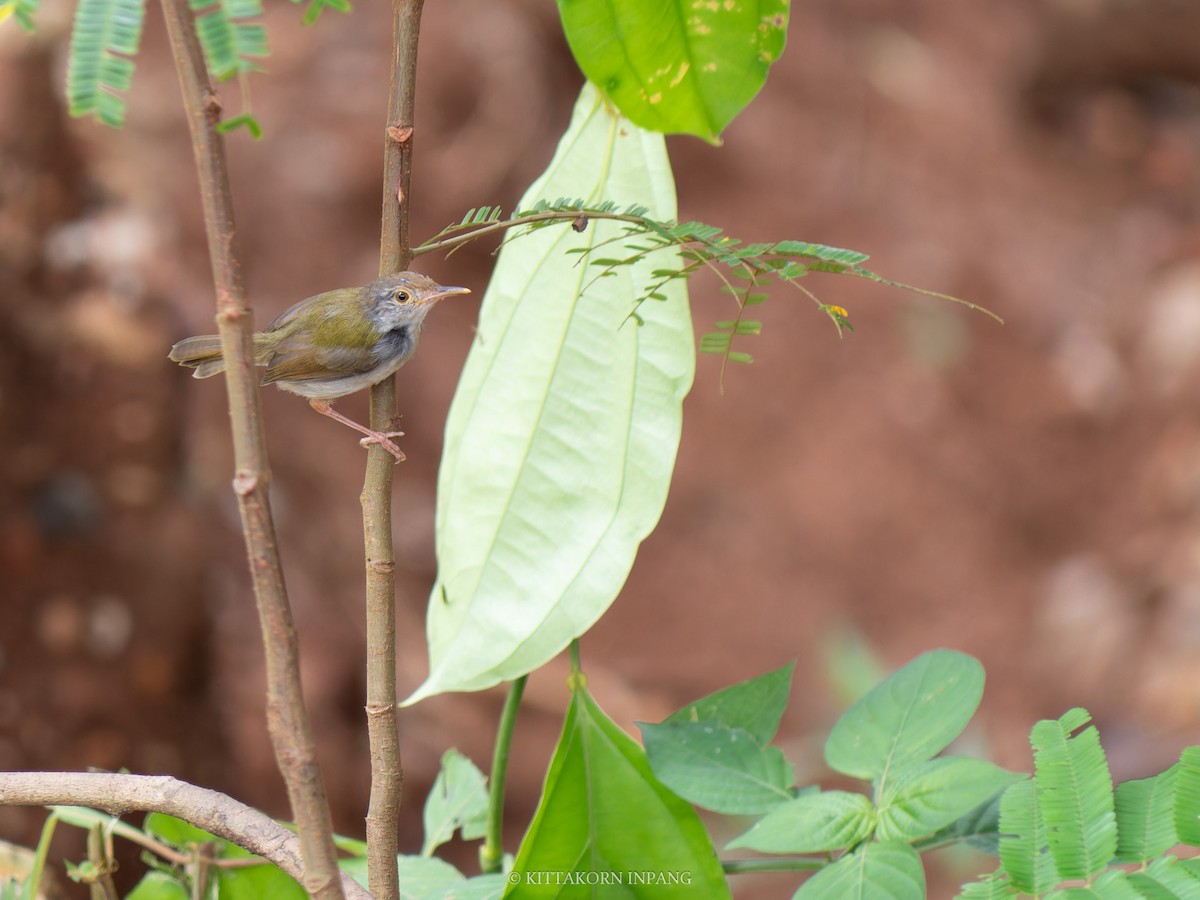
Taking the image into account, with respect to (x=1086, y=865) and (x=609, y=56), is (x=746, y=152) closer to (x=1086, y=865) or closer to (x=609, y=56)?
(x=609, y=56)

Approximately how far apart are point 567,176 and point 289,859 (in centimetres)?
42

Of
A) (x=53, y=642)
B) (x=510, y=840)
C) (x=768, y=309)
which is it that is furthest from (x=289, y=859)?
(x=768, y=309)

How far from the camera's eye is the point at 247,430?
42 cm

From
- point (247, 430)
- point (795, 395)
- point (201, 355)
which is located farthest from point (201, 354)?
point (795, 395)

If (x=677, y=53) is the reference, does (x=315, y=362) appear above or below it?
below

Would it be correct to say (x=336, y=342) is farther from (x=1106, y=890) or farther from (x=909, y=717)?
(x=1106, y=890)

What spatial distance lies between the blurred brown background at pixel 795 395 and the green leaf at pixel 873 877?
1.81 m

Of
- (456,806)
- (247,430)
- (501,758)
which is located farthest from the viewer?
(456,806)

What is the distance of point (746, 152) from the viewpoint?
2877 mm

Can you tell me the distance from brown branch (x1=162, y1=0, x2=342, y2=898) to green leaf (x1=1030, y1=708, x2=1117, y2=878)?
1.14ft

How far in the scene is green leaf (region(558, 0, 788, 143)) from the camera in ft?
1.98

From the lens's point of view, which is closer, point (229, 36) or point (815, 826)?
point (229, 36)

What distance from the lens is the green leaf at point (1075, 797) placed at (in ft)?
1.64

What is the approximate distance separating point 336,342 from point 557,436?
30cm
